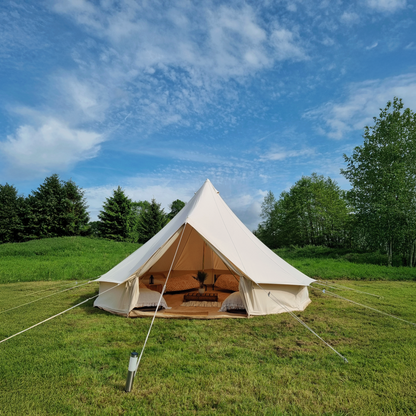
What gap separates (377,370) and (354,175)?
11.5 metres

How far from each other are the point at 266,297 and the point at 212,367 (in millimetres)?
2011

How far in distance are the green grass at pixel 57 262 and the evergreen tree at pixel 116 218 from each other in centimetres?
633

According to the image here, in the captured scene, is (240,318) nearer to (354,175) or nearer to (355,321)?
(355,321)

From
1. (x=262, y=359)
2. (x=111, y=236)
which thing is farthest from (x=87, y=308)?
(x=111, y=236)

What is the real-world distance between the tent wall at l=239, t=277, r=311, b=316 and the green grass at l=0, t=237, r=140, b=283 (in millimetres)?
5914

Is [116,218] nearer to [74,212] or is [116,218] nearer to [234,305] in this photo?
[74,212]

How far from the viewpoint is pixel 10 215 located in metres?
24.9

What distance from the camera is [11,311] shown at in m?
4.86

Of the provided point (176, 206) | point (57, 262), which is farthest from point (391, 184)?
point (176, 206)

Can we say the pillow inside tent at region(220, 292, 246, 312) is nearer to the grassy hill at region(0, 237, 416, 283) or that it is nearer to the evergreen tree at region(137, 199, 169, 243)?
the grassy hill at region(0, 237, 416, 283)

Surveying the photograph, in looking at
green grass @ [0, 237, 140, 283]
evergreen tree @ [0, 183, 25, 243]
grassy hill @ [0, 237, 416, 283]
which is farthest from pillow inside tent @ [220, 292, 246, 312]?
evergreen tree @ [0, 183, 25, 243]

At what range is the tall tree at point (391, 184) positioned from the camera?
35.1 ft

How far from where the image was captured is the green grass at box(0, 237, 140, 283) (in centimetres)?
884

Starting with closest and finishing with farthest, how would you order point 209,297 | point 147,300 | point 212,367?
point 212,367
point 147,300
point 209,297
